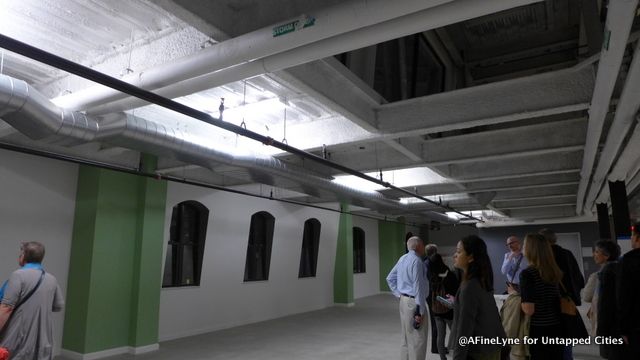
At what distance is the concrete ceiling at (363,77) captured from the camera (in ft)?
8.21

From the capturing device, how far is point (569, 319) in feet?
9.18

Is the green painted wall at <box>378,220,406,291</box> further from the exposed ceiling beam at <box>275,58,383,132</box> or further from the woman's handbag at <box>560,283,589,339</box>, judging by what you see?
the woman's handbag at <box>560,283,589,339</box>

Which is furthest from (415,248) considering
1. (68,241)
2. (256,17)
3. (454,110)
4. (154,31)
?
(68,241)

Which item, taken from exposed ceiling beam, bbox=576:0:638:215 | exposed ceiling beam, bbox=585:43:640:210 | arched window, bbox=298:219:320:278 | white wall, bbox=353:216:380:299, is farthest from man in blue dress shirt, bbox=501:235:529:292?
white wall, bbox=353:216:380:299

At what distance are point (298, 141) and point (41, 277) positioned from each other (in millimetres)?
3018

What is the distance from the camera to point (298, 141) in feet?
17.1

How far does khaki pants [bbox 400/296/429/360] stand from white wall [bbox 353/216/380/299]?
9908 millimetres

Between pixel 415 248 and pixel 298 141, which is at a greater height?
pixel 298 141

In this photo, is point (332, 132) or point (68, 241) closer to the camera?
point (332, 132)

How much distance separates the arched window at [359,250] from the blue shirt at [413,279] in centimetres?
1030

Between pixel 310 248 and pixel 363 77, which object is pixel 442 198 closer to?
pixel 310 248

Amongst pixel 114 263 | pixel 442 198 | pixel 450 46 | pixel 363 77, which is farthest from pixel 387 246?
pixel 363 77

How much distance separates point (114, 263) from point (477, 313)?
5446mm

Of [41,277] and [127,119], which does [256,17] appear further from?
[41,277]
